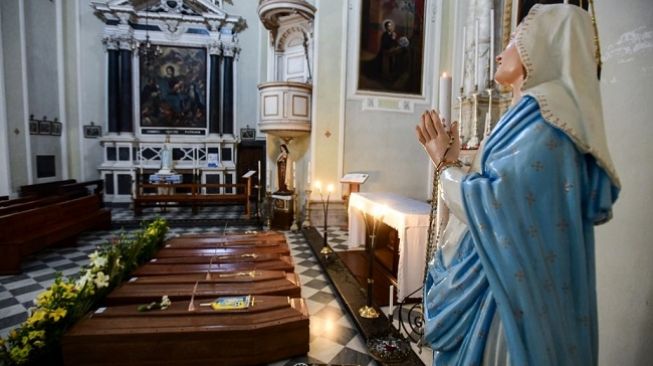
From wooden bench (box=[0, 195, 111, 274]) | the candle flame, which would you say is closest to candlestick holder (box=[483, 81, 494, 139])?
the candle flame

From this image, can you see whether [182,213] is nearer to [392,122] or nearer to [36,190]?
[36,190]

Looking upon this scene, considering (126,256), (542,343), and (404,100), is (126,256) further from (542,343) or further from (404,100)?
(404,100)

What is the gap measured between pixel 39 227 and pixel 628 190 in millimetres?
7344

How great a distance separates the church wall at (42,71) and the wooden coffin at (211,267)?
8703 millimetres

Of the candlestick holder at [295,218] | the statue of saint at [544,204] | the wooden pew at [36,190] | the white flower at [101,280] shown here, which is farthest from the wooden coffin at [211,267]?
the wooden pew at [36,190]

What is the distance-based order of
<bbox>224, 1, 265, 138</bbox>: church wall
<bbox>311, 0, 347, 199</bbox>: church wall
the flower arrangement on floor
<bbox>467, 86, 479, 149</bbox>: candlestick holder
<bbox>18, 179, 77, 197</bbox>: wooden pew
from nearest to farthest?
the flower arrangement on floor < <bbox>467, 86, 479, 149</bbox>: candlestick holder < <bbox>311, 0, 347, 199</bbox>: church wall < <bbox>18, 179, 77, 197</bbox>: wooden pew < <bbox>224, 1, 265, 138</bbox>: church wall

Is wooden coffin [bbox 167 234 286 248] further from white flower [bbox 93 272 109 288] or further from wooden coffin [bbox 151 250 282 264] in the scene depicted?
white flower [bbox 93 272 109 288]

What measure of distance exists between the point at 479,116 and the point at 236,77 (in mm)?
9765

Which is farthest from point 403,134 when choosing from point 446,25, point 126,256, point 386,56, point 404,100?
point 126,256

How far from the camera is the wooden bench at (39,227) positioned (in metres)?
4.86

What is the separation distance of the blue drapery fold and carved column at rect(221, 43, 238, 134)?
40.5 ft

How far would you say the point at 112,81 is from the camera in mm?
11531

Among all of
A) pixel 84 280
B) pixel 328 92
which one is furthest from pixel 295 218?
pixel 84 280

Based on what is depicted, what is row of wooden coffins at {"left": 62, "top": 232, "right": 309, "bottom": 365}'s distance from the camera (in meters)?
2.50
